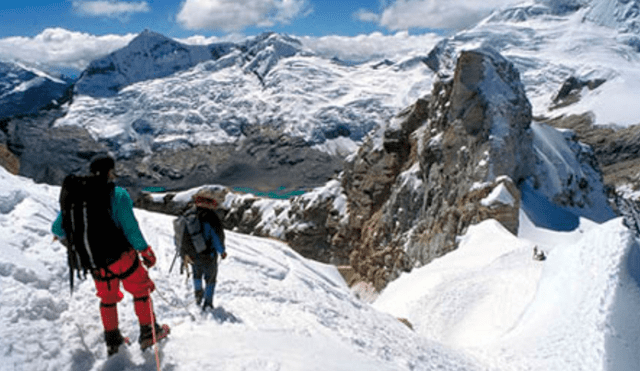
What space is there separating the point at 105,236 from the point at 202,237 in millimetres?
2249

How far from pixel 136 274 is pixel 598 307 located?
8.81m

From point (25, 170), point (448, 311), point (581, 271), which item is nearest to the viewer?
point (581, 271)

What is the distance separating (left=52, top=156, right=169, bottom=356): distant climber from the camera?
551cm

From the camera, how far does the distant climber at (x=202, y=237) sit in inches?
306

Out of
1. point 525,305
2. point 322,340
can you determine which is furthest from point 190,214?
point 525,305

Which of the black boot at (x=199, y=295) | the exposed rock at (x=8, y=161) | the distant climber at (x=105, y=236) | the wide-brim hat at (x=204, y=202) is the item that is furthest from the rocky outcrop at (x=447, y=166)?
the distant climber at (x=105, y=236)

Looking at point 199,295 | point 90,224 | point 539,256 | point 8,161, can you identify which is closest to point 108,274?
point 90,224

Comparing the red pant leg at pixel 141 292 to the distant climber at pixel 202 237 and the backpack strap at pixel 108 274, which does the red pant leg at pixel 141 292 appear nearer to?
the backpack strap at pixel 108 274

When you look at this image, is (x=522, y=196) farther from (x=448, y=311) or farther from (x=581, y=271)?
(x=581, y=271)

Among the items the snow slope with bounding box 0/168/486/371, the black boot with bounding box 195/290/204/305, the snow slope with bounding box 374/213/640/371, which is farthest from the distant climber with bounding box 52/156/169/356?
the snow slope with bounding box 374/213/640/371

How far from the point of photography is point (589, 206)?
34.9m

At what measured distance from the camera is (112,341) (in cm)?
591

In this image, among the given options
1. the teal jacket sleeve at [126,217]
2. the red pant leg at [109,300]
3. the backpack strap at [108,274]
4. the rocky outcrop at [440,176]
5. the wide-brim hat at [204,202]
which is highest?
the teal jacket sleeve at [126,217]

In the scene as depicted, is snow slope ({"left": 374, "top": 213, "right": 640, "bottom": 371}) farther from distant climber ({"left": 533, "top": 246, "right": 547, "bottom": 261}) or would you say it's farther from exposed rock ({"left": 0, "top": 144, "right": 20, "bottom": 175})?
exposed rock ({"left": 0, "top": 144, "right": 20, "bottom": 175})
